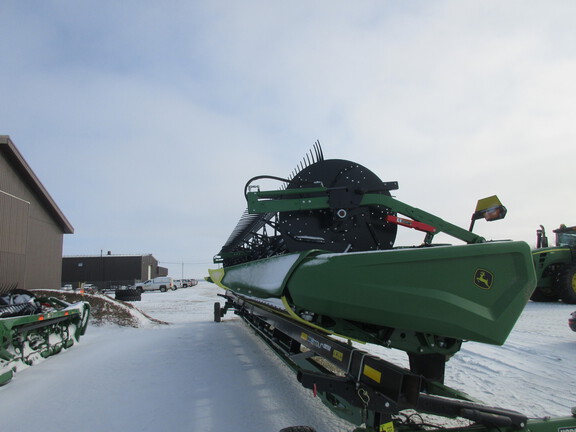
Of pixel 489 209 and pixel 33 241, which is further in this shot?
pixel 33 241

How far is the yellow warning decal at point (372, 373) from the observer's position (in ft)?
6.49

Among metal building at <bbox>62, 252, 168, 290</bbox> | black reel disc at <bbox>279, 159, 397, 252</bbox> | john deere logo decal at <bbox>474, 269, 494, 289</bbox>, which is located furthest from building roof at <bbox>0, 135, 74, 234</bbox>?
metal building at <bbox>62, 252, 168, 290</bbox>

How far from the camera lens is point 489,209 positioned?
333 cm

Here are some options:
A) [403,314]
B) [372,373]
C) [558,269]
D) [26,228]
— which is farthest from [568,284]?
[26,228]

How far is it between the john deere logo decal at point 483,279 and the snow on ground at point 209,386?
75.8 inches

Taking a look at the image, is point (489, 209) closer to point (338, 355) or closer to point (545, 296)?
point (338, 355)

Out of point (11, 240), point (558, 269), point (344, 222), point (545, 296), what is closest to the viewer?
point (344, 222)

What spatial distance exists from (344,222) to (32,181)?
51.2 feet

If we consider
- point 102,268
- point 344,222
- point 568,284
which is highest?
point 102,268

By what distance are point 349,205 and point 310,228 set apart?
436 mm

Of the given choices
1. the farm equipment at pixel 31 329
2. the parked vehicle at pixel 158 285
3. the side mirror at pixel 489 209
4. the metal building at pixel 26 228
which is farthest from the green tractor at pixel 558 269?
the parked vehicle at pixel 158 285

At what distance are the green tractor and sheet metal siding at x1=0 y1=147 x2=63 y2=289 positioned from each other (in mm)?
16035

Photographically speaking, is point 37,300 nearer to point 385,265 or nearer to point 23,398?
point 23,398

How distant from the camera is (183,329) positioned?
28.9ft
